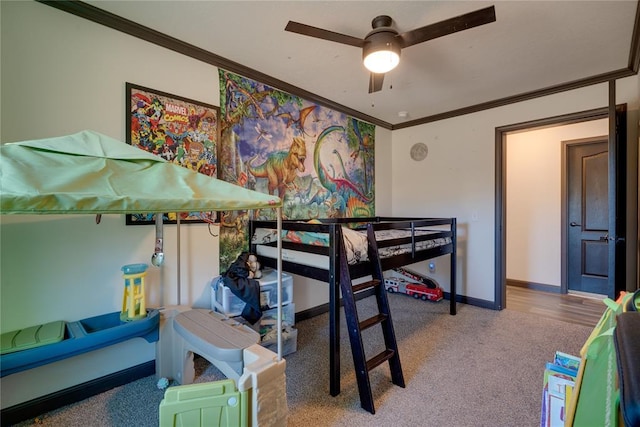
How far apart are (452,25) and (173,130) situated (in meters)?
1.96

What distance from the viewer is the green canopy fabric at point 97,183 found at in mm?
858

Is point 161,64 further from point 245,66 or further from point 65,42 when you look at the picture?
point 245,66

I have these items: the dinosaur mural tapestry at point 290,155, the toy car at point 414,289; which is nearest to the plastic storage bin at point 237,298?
the dinosaur mural tapestry at point 290,155

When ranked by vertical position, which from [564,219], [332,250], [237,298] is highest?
[564,219]

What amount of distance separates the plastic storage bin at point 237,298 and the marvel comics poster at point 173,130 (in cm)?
58

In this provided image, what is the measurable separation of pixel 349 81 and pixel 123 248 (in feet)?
7.90

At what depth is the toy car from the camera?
355 cm

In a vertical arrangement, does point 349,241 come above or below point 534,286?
above

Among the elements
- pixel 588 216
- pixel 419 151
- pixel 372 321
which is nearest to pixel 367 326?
pixel 372 321

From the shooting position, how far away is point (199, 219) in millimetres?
2268

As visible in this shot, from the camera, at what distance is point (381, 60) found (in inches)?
72.1

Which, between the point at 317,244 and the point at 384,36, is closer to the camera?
the point at 384,36

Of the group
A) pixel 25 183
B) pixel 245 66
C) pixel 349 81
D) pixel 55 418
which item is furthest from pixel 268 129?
pixel 55 418

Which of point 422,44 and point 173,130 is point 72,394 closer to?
point 173,130
